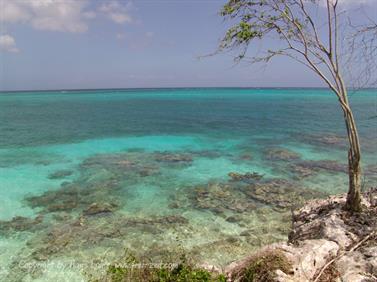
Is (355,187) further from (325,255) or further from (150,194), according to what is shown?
(150,194)

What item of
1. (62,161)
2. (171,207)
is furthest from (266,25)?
(62,161)

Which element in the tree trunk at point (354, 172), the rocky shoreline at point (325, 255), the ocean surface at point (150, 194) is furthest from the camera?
the ocean surface at point (150, 194)

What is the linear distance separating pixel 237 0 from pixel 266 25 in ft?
3.22

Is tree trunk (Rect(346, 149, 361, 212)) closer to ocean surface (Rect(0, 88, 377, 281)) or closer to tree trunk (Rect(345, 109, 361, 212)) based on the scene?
tree trunk (Rect(345, 109, 361, 212))

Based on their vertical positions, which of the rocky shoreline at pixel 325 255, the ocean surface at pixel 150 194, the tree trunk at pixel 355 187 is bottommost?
the ocean surface at pixel 150 194

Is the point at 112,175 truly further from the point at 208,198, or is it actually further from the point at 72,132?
the point at 72,132

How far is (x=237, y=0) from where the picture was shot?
26.6 feet

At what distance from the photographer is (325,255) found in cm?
584

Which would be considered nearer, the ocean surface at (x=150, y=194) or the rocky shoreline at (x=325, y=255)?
the rocky shoreline at (x=325, y=255)

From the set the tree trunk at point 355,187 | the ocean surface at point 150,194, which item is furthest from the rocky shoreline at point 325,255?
the ocean surface at point 150,194

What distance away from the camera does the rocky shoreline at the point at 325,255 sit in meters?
5.05

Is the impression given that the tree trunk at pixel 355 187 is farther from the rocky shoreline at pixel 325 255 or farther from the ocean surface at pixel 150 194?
the ocean surface at pixel 150 194

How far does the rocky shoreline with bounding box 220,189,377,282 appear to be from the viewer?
5051 mm

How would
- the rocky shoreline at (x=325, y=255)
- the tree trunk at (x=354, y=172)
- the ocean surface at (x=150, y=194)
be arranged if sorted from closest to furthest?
1. the rocky shoreline at (x=325, y=255)
2. the tree trunk at (x=354, y=172)
3. the ocean surface at (x=150, y=194)
